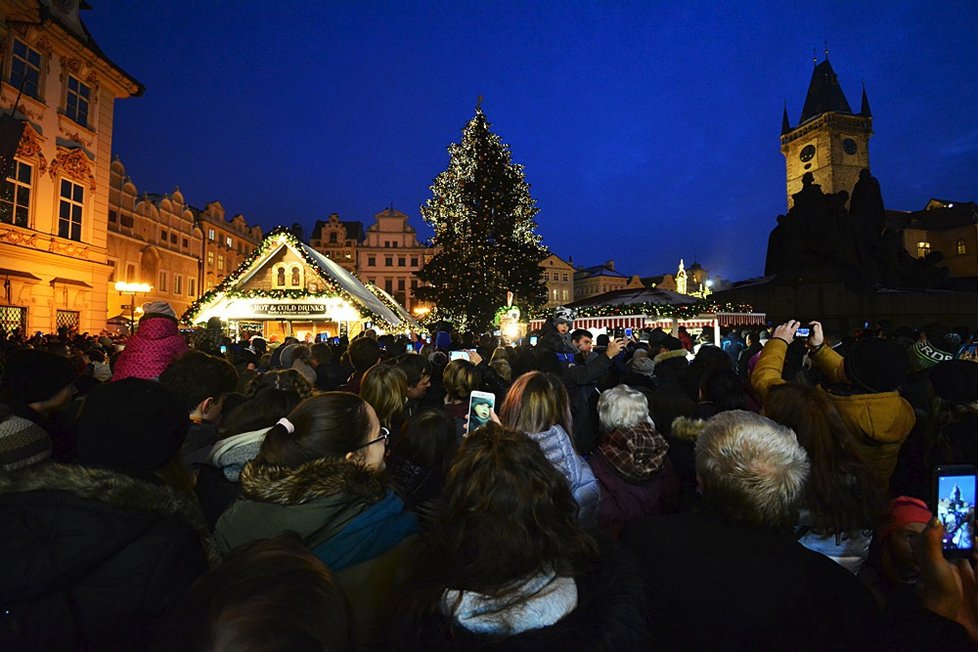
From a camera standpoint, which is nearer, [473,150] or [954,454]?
[954,454]

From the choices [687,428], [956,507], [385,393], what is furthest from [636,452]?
[385,393]

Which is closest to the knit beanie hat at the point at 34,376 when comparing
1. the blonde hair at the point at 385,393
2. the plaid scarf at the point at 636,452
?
the blonde hair at the point at 385,393

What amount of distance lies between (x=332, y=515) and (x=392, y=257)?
217 feet

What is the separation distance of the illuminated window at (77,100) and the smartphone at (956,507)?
2643 centimetres

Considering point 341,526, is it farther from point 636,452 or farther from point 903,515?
point 903,515

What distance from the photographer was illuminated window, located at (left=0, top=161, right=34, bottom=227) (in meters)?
16.7

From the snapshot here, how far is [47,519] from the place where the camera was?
149cm

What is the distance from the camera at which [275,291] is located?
1235cm

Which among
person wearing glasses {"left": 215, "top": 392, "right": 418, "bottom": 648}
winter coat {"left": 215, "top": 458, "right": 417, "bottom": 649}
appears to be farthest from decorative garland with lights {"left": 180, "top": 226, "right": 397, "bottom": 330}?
winter coat {"left": 215, "top": 458, "right": 417, "bottom": 649}

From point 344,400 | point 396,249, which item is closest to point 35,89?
point 344,400

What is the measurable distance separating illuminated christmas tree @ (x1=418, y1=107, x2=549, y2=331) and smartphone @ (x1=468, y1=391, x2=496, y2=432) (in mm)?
24576

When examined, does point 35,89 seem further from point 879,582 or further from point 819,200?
point 819,200

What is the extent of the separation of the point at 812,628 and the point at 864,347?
233cm

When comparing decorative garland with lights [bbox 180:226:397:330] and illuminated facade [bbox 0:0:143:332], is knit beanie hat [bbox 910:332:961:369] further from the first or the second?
illuminated facade [bbox 0:0:143:332]
